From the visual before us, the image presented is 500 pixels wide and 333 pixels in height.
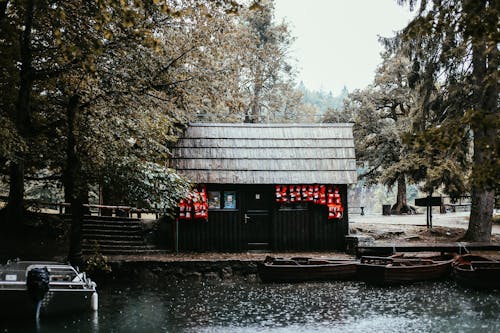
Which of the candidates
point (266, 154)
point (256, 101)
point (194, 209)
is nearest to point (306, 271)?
point (194, 209)

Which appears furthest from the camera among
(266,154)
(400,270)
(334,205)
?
(266,154)

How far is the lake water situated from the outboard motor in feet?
1.97

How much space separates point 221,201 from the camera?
19.3 metres

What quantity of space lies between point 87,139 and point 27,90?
213 centimetres

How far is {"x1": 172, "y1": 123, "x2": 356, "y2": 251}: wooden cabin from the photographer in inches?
750

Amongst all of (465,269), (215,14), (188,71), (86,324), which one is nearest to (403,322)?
(465,269)

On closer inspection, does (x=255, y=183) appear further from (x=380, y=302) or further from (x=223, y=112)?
(x=223, y=112)

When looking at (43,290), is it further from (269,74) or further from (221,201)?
(269,74)

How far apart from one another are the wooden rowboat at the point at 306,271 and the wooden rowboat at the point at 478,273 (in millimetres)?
2983

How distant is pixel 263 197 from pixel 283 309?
7656 millimetres

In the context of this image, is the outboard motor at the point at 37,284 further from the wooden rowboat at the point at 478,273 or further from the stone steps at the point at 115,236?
the wooden rowboat at the point at 478,273

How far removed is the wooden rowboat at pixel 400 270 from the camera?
15.2m

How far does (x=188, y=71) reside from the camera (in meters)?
17.6

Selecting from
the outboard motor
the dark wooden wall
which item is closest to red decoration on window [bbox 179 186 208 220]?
the dark wooden wall
